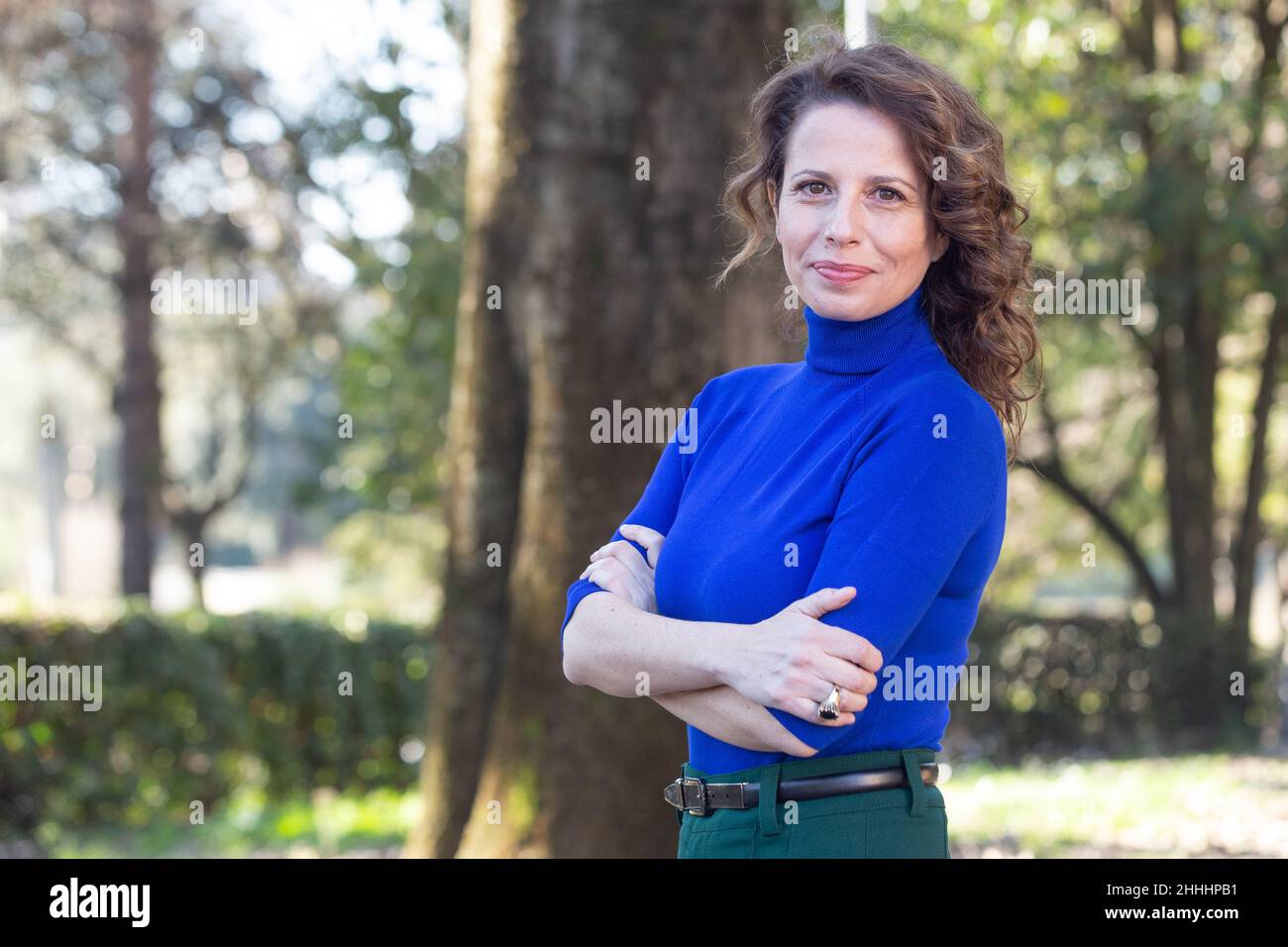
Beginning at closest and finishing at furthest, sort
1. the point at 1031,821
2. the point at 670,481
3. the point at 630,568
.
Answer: the point at 630,568 → the point at 670,481 → the point at 1031,821

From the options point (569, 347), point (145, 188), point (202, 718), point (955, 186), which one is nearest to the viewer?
point (955, 186)

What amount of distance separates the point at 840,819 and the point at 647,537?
77cm

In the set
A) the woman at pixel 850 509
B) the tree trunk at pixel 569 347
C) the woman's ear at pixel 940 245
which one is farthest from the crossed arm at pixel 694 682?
the tree trunk at pixel 569 347

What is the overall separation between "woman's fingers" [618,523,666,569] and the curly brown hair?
70 cm

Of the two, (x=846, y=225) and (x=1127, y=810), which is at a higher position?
(x=846, y=225)

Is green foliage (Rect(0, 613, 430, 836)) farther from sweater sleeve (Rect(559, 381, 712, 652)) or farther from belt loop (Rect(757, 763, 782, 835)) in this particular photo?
belt loop (Rect(757, 763, 782, 835))

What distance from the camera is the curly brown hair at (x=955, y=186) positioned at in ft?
8.43

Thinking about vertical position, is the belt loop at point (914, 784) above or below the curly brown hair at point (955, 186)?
below

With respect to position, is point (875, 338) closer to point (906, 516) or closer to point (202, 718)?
point (906, 516)

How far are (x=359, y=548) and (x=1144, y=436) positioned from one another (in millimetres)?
11394

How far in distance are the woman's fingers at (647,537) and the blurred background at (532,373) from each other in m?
1.06

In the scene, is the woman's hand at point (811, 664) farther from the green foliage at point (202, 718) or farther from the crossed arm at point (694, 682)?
the green foliage at point (202, 718)

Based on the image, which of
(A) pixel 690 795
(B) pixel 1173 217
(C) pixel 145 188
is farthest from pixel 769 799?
(C) pixel 145 188

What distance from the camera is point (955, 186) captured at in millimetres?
2580
